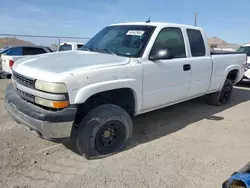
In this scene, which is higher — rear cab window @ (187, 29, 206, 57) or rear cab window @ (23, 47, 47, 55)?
rear cab window @ (187, 29, 206, 57)

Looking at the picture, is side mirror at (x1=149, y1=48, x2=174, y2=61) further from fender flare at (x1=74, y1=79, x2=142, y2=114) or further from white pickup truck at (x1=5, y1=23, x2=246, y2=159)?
fender flare at (x1=74, y1=79, x2=142, y2=114)

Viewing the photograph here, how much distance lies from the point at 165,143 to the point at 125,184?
1317 mm

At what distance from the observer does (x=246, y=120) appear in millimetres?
5219

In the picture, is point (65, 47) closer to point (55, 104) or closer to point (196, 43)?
point (196, 43)

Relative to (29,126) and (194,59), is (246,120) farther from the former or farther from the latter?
(29,126)

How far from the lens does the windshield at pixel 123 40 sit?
3.78 m

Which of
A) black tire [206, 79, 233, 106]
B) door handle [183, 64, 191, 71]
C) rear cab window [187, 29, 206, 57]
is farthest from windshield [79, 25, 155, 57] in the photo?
black tire [206, 79, 233, 106]

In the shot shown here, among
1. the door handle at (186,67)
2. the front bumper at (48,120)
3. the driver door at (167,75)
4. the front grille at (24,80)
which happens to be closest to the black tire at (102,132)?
the front bumper at (48,120)

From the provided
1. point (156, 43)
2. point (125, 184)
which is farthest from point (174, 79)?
point (125, 184)

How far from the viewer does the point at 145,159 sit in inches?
133

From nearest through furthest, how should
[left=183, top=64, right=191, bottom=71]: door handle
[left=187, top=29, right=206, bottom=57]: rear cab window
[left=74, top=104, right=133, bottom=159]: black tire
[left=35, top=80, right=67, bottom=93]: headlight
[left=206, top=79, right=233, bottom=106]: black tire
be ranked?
[left=35, top=80, right=67, bottom=93]: headlight < [left=74, top=104, right=133, bottom=159]: black tire < [left=183, top=64, right=191, bottom=71]: door handle < [left=187, top=29, right=206, bottom=57]: rear cab window < [left=206, top=79, right=233, bottom=106]: black tire

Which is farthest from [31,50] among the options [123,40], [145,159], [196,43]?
[145,159]

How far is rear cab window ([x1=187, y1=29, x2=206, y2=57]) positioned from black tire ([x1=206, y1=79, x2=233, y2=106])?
4.94 ft

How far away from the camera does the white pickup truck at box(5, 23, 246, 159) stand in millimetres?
2846
